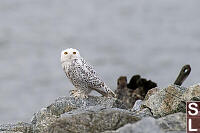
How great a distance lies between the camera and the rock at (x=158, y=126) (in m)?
8.19

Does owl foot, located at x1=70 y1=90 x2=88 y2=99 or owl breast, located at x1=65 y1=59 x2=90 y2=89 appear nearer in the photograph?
owl breast, located at x1=65 y1=59 x2=90 y2=89

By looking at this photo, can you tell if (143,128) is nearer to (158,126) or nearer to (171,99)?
(158,126)

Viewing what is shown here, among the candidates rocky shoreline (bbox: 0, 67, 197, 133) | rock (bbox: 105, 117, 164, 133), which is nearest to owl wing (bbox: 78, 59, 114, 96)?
rocky shoreline (bbox: 0, 67, 197, 133)

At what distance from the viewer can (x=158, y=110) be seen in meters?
11.5

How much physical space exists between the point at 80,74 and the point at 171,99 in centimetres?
242

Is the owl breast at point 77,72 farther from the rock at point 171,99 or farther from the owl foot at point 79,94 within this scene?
the rock at point 171,99

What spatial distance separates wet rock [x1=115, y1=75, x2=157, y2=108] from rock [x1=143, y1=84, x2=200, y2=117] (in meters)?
6.78

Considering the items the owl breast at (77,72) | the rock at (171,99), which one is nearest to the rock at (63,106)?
the owl breast at (77,72)

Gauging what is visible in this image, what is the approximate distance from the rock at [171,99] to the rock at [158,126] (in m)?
2.33

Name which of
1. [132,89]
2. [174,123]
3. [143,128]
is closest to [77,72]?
[174,123]

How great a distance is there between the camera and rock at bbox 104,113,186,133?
26.9 ft

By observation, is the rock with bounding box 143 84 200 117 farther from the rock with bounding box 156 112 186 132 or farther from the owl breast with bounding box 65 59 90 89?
the rock with bounding box 156 112 186 132

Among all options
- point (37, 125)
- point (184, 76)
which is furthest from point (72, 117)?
point (184, 76)

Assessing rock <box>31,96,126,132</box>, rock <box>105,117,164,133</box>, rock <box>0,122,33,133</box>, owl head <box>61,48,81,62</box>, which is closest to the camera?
rock <box>105,117,164,133</box>
